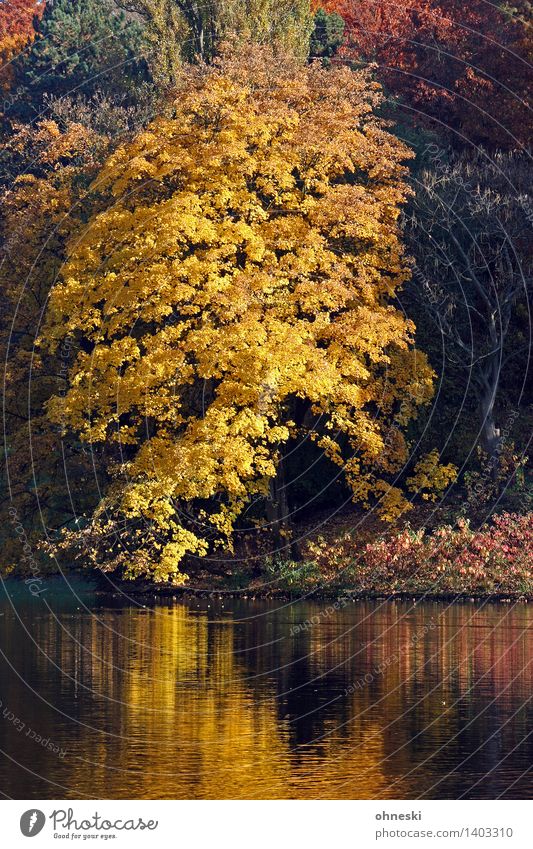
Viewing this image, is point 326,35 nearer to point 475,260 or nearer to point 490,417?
point 475,260

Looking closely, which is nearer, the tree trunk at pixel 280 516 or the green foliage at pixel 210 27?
the tree trunk at pixel 280 516

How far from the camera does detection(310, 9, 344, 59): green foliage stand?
260ft

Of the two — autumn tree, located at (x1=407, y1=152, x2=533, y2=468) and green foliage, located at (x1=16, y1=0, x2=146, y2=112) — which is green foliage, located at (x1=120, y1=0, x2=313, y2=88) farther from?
green foliage, located at (x1=16, y1=0, x2=146, y2=112)

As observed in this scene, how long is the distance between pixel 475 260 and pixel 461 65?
597 inches

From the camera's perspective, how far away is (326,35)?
8025 centimetres

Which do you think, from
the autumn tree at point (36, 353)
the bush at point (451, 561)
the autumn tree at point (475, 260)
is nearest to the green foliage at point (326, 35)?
the autumn tree at point (36, 353)

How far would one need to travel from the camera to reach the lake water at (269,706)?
24.2m

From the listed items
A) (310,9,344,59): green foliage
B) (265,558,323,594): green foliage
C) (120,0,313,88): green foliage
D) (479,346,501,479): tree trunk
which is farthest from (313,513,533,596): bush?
(310,9,344,59): green foliage

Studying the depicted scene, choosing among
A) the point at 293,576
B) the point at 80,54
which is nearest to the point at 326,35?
the point at 80,54

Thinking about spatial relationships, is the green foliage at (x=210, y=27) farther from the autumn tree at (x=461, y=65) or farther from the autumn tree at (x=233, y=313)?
the autumn tree at (x=233, y=313)

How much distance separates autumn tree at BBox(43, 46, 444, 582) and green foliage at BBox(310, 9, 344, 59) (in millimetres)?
21323

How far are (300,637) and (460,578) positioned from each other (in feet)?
41.1

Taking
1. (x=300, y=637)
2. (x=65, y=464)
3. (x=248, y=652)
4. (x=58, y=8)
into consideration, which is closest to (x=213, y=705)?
(x=248, y=652)

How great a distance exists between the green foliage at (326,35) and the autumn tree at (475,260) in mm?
21068
